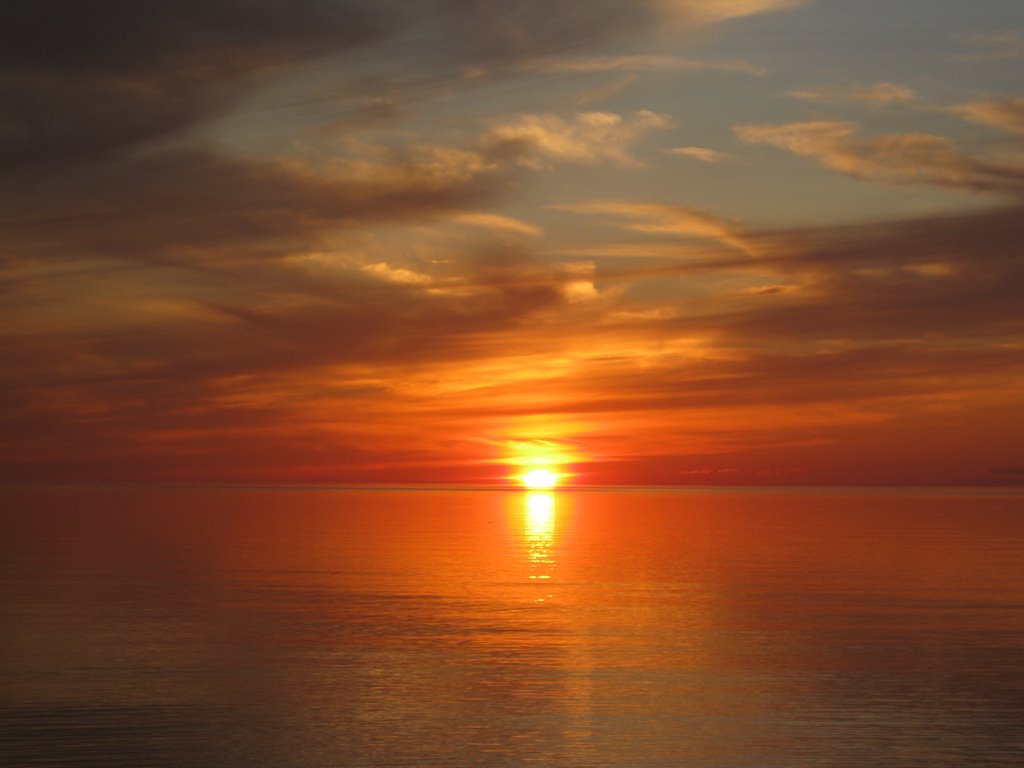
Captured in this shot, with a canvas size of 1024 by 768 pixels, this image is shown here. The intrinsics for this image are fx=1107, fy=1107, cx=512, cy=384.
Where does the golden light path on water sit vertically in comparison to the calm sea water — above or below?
above

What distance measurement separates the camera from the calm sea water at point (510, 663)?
2473 cm

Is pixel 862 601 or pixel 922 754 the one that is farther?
pixel 862 601

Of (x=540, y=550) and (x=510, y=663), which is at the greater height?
(x=540, y=550)

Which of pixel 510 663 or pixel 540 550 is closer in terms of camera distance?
pixel 510 663

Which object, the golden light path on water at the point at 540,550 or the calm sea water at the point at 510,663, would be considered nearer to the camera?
the calm sea water at the point at 510,663

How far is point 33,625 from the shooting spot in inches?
1599

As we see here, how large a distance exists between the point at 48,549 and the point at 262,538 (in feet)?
68.6

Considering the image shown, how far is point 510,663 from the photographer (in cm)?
3409

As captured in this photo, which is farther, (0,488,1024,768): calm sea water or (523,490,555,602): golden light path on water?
(523,490,555,602): golden light path on water

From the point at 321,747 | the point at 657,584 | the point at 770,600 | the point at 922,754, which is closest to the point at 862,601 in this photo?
the point at 770,600

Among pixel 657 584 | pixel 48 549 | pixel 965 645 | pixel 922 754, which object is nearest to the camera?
pixel 922 754

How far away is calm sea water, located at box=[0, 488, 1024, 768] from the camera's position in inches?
974

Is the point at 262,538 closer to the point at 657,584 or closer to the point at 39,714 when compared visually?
the point at 657,584

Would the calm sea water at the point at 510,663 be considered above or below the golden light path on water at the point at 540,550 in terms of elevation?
below
